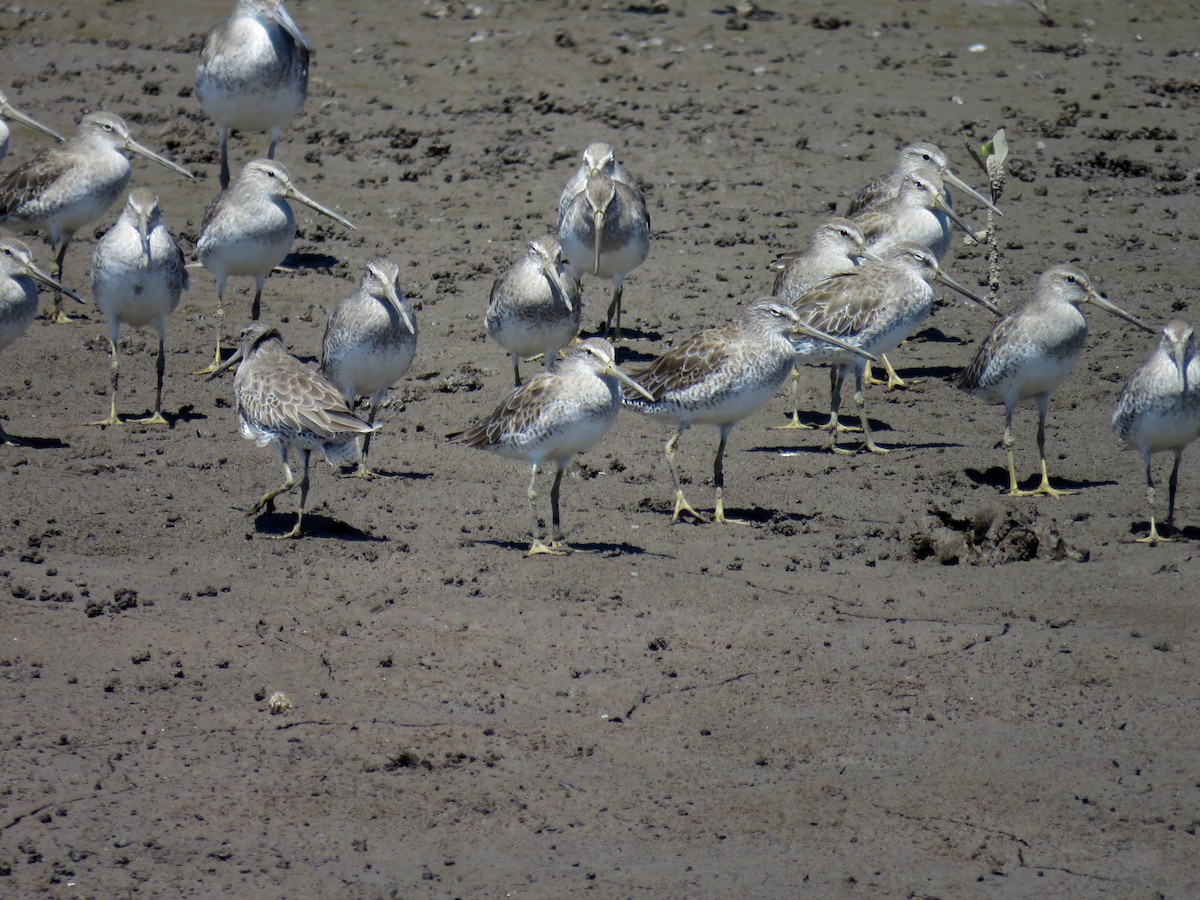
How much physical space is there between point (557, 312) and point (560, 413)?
9.60 ft

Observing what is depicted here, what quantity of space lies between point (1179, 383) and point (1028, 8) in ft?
38.4

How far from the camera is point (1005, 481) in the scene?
10.6 m

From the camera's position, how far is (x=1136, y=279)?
45.4 feet

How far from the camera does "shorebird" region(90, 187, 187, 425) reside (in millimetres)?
11227

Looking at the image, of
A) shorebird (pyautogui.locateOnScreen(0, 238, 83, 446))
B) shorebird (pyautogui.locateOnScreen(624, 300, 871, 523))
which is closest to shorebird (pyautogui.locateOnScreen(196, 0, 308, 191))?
shorebird (pyautogui.locateOnScreen(0, 238, 83, 446))

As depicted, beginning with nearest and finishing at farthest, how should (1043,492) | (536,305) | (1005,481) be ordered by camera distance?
(1043,492) → (1005,481) → (536,305)

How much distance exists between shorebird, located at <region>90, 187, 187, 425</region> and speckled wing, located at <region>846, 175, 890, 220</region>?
5.91 metres

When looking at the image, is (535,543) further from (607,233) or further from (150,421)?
(607,233)

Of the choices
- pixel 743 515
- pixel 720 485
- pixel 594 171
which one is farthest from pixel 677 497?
pixel 594 171

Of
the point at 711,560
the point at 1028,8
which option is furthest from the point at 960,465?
the point at 1028,8

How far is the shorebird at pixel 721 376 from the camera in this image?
962cm

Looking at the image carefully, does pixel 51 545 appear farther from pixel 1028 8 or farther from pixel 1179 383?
pixel 1028 8

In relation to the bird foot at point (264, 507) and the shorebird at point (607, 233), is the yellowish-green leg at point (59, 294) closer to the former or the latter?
the shorebird at point (607, 233)

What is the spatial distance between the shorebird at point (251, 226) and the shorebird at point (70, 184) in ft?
4.74
